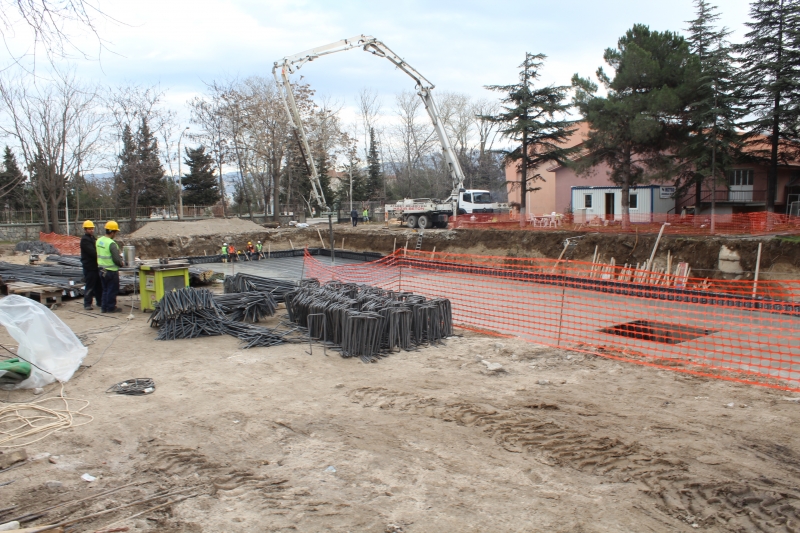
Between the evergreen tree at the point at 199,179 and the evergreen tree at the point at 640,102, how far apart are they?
100ft

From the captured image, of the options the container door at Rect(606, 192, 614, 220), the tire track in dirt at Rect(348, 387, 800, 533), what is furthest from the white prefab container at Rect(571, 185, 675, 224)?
the tire track in dirt at Rect(348, 387, 800, 533)

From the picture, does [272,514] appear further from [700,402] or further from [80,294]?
[80,294]

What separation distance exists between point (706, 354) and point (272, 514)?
767cm

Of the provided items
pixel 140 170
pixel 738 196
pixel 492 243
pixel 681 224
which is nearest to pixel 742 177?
pixel 738 196

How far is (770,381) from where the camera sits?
7094mm

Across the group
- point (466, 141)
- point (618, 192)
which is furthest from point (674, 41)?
point (466, 141)

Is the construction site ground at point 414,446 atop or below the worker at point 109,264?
below

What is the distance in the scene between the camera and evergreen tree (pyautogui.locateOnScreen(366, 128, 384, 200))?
53500mm

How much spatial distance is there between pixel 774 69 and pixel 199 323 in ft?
72.6

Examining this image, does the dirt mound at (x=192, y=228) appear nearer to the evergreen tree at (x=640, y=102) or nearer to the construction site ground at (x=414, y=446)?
the evergreen tree at (x=640, y=102)

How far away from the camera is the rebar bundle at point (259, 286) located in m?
11.2

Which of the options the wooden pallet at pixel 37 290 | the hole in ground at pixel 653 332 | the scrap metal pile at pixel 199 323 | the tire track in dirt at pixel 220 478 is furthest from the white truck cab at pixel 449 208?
the tire track in dirt at pixel 220 478

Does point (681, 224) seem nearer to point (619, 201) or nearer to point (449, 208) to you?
point (619, 201)

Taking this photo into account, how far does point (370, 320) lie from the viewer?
8039 mm
